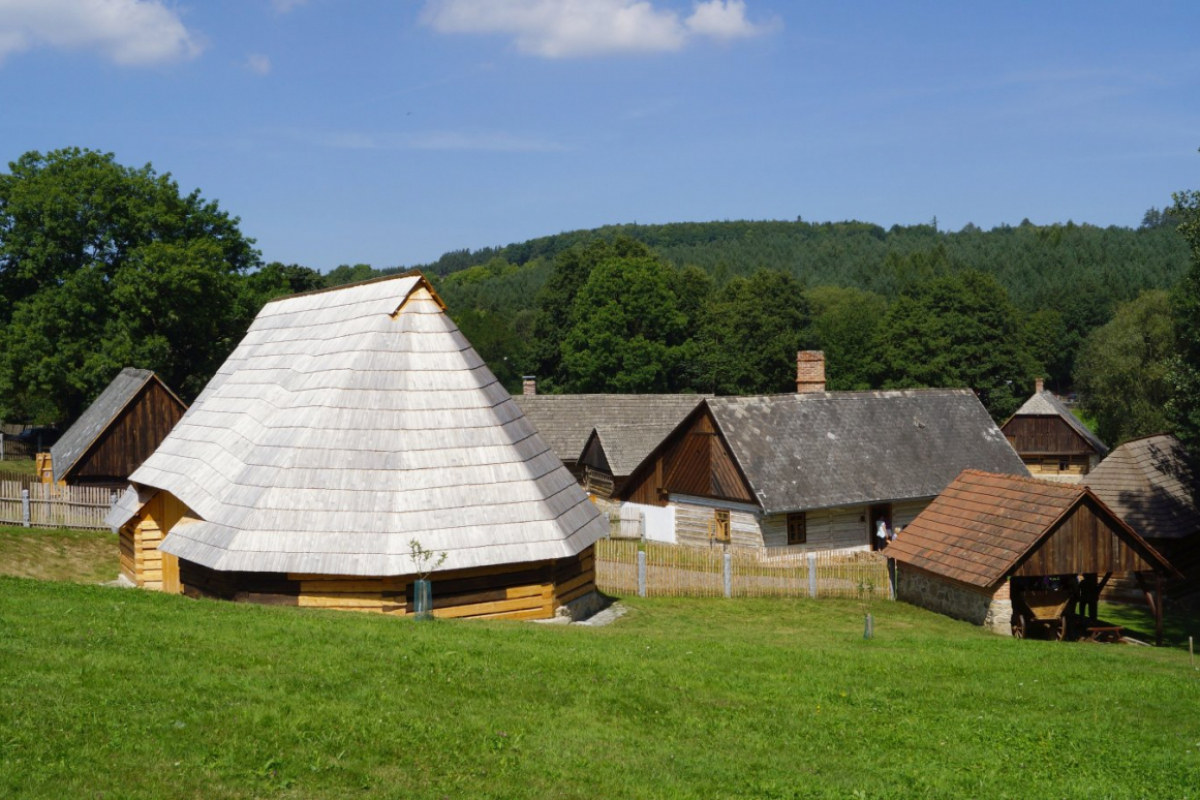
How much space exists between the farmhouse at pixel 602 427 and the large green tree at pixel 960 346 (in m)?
24.9

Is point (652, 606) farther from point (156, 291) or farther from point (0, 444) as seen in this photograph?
point (0, 444)

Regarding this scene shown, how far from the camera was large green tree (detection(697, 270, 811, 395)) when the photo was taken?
227 ft

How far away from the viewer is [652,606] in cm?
2170

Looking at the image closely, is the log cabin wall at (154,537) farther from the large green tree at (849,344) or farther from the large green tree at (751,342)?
the large green tree at (849,344)

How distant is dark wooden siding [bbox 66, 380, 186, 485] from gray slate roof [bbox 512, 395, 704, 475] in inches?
581

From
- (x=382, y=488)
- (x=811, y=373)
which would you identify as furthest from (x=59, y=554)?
(x=811, y=373)

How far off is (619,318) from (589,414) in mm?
21806

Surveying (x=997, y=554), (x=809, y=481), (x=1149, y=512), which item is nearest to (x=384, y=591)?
(x=997, y=554)

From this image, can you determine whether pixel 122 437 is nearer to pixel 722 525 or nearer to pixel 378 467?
pixel 722 525

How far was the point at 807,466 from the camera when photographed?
31688 mm

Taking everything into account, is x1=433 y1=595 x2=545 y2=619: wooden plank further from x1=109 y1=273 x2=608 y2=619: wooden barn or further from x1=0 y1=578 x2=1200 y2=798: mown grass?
x1=0 y1=578 x2=1200 y2=798: mown grass

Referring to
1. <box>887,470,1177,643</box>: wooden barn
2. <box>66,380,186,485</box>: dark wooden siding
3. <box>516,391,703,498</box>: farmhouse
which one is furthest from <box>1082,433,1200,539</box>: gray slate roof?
<box>66,380,186,485</box>: dark wooden siding

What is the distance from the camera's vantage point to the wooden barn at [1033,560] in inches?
832

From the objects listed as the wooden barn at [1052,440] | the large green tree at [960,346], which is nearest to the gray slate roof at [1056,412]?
the wooden barn at [1052,440]
